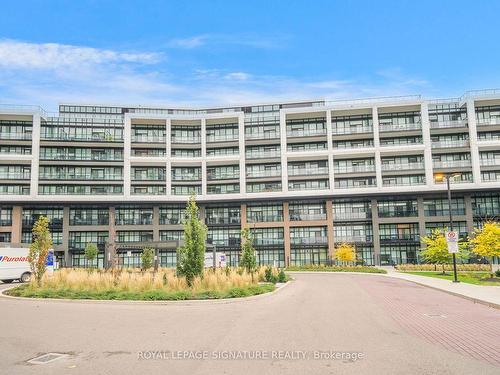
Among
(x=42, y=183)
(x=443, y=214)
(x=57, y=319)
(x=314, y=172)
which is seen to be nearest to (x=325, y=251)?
(x=314, y=172)

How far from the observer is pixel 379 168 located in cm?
6512

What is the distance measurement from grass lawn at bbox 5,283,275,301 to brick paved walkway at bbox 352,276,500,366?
6193 mm

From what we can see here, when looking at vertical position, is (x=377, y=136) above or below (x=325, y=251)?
above

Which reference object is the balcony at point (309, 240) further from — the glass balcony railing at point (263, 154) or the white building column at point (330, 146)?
the glass balcony railing at point (263, 154)

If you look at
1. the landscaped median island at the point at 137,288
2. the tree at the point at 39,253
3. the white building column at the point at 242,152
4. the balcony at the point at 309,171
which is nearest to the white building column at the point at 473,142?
the balcony at the point at 309,171

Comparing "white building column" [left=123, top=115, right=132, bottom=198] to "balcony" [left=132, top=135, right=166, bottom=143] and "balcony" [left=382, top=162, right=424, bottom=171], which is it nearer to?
"balcony" [left=132, top=135, right=166, bottom=143]

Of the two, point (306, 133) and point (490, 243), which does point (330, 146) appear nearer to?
point (306, 133)

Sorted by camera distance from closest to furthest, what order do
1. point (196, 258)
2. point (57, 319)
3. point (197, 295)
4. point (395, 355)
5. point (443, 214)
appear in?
1. point (395, 355)
2. point (57, 319)
3. point (197, 295)
4. point (196, 258)
5. point (443, 214)

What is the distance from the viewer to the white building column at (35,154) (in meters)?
66.1

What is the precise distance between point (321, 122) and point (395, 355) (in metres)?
63.4

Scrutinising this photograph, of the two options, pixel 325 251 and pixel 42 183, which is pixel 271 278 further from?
pixel 42 183

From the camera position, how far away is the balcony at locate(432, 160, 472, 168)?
210 ft

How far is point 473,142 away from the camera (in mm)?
63219

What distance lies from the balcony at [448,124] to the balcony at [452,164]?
4998 millimetres
